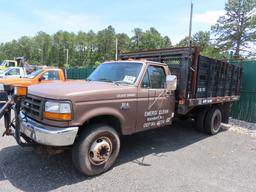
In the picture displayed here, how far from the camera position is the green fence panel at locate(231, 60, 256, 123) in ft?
28.1

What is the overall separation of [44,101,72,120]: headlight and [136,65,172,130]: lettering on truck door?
62.6 inches

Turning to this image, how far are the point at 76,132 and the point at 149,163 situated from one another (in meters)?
1.83

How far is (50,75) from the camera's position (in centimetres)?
1132

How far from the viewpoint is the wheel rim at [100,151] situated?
400 cm

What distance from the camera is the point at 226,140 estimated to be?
6.77m

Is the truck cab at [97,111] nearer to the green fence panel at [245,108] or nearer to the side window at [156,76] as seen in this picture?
the side window at [156,76]

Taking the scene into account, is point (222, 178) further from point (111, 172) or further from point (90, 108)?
point (90, 108)

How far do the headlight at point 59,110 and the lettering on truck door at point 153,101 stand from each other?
1590 millimetres

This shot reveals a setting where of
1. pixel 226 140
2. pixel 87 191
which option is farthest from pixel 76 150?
pixel 226 140

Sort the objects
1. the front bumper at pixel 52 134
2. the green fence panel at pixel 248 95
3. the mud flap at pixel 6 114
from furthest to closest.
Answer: the green fence panel at pixel 248 95 < the mud flap at pixel 6 114 < the front bumper at pixel 52 134

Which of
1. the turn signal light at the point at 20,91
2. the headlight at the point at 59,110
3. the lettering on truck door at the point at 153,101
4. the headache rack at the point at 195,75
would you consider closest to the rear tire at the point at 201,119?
the headache rack at the point at 195,75

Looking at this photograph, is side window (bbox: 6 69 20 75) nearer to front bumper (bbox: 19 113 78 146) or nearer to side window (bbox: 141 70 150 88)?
side window (bbox: 141 70 150 88)

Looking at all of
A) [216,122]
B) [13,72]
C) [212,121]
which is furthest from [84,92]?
[13,72]

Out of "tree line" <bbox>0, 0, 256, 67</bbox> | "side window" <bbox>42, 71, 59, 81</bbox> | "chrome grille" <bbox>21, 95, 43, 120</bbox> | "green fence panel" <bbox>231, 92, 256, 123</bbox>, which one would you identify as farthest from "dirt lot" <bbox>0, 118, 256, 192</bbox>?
"tree line" <bbox>0, 0, 256, 67</bbox>
